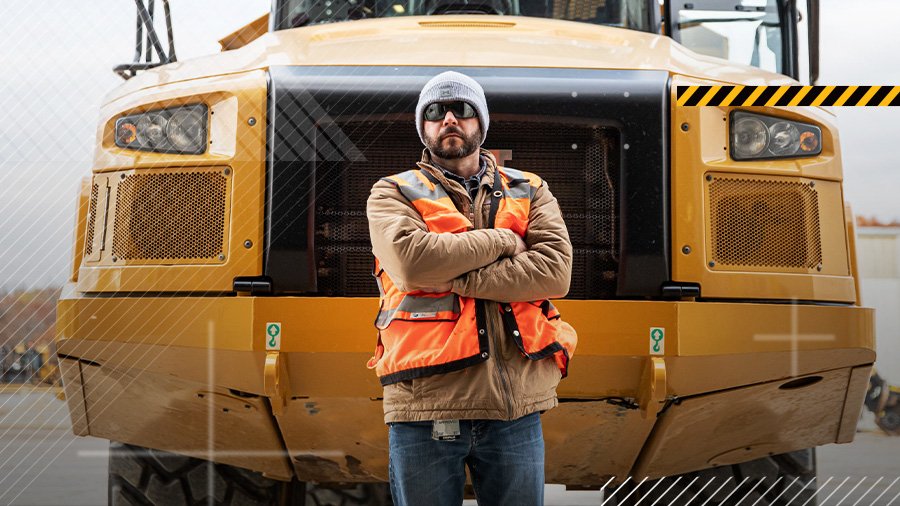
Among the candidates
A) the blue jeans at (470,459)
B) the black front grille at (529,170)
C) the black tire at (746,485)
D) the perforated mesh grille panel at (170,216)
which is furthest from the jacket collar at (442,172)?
the black tire at (746,485)

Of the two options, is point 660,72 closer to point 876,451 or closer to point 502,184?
point 502,184

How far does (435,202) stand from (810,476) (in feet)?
8.78

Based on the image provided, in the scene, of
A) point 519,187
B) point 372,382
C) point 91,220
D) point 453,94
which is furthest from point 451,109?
point 91,220

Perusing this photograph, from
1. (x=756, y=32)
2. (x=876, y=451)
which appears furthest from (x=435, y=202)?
(x=876, y=451)

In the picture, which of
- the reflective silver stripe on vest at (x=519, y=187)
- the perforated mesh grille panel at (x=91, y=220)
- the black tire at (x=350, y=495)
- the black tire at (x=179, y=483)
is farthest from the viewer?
the black tire at (x=350, y=495)

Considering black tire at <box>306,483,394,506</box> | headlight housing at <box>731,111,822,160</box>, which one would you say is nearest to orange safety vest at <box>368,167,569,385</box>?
headlight housing at <box>731,111,822,160</box>

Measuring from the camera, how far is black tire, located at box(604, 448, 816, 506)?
15.3ft

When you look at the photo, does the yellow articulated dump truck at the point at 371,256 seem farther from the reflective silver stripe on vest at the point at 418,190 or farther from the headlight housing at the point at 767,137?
the reflective silver stripe on vest at the point at 418,190

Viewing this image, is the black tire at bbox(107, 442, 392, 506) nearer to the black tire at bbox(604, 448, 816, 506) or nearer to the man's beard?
the black tire at bbox(604, 448, 816, 506)

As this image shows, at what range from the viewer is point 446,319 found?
2.72 metres

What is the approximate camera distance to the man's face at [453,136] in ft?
9.30

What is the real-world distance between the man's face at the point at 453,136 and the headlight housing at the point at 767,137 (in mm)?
1271

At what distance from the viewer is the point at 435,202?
9.27 feet

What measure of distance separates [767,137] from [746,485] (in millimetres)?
1695
